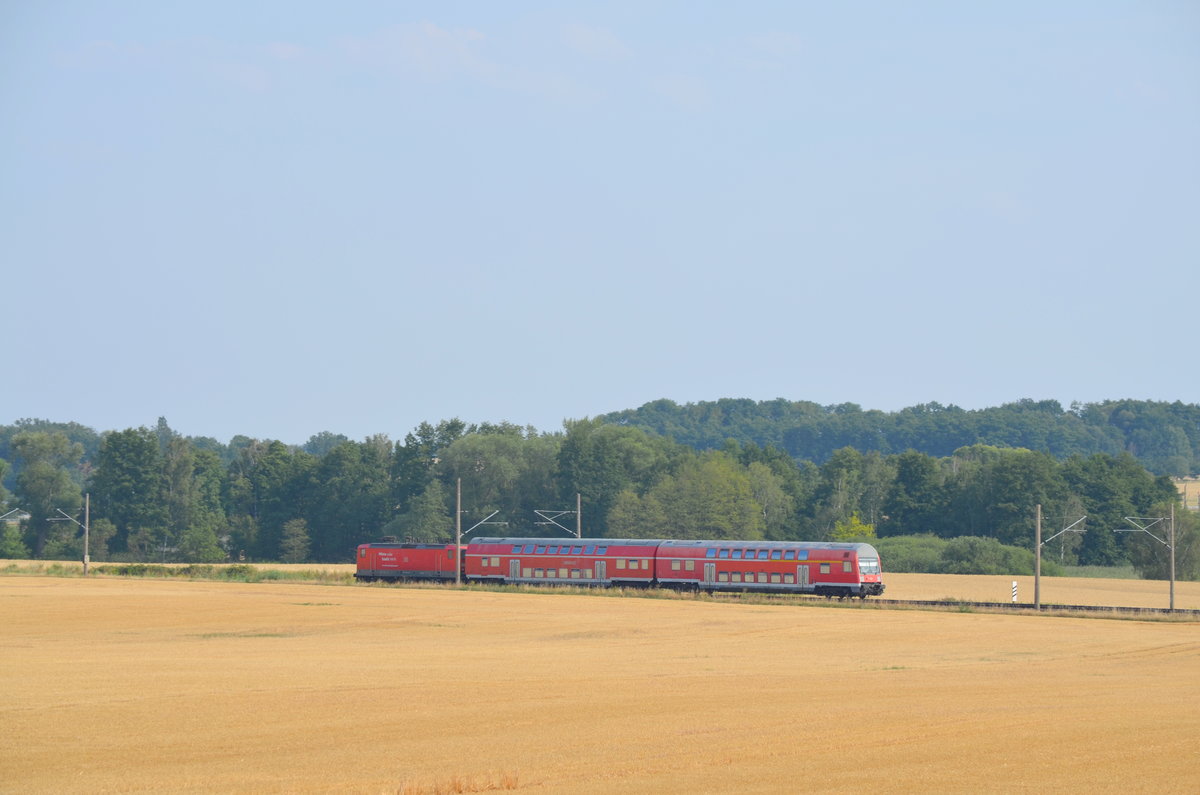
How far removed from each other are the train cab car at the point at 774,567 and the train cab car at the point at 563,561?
172 centimetres

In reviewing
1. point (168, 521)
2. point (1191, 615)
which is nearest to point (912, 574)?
point (1191, 615)

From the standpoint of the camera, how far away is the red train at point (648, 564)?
249 ft

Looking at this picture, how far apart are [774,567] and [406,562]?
27.8 metres

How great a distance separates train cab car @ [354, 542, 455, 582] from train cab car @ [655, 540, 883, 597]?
53.4 feet

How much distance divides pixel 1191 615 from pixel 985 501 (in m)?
82.2

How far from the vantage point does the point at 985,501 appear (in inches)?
5807

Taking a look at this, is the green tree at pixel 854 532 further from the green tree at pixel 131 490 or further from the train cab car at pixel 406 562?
the green tree at pixel 131 490

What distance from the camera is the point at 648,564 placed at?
81812 millimetres

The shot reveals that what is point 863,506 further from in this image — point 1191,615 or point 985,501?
point 1191,615

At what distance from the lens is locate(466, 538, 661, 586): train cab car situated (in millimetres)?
82688

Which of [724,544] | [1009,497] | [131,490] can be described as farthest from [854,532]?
[131,490]

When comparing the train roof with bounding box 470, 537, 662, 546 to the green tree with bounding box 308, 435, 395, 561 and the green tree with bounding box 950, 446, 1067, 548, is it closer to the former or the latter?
the green tree with bounding box 950, 446, 1067, 548

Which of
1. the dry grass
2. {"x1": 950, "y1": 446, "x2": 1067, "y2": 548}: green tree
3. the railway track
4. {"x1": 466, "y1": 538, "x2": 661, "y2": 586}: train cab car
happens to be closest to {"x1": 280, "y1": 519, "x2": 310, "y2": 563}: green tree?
{"x1": 466, "y1": 538, "x2": 661, "y2": 586}: train cab car

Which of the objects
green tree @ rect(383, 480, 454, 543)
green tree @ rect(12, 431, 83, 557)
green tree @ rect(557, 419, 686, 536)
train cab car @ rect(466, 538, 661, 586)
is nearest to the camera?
train cab car @ rect(466, 538, 661, 586)
